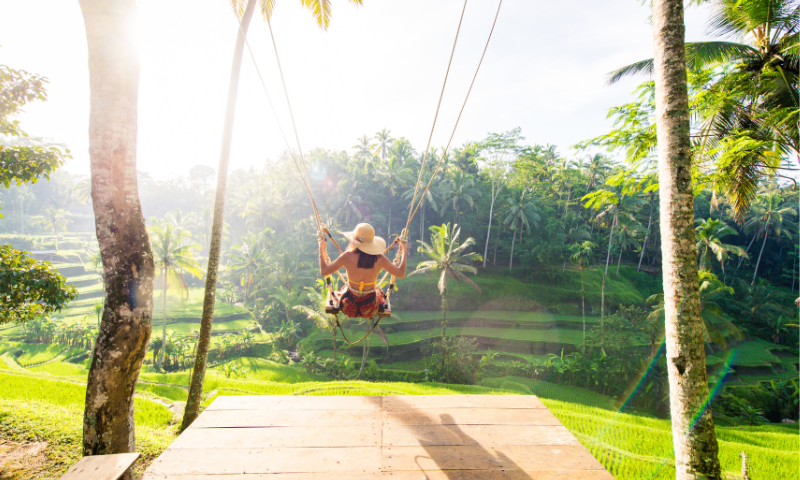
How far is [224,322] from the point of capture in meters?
28.1

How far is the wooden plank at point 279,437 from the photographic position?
2.87m

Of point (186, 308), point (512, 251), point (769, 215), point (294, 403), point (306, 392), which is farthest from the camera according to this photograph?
point (769, 215)

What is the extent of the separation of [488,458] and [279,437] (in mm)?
1816

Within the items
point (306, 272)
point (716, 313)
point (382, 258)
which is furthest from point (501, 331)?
point (382, 258)

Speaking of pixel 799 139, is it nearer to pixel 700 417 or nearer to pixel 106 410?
pixel 700 417

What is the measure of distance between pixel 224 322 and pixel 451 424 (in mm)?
29690

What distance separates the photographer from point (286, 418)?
3.26 m

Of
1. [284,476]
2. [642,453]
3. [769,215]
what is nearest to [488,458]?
[284,476]

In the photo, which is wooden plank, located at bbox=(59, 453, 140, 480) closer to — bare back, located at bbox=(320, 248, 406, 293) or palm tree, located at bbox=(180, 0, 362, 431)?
bare back, located at bbox=(320, 248, 406, 293)

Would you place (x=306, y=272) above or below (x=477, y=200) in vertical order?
below

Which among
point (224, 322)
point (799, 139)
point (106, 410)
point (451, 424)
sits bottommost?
point (224, 322)

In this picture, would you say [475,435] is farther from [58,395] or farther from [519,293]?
[519,293]

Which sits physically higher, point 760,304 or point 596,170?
point 596,170

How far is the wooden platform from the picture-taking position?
2.56 meters
